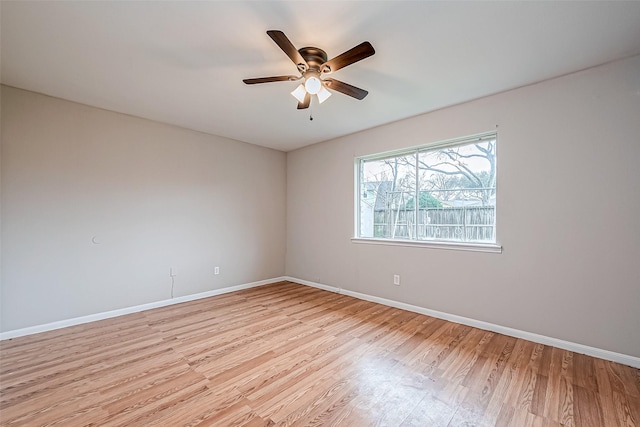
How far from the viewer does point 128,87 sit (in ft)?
8.91

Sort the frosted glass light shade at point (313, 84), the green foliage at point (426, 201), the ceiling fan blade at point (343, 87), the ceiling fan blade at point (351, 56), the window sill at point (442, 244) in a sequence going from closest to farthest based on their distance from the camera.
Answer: the ceiling fan blade at point (351, 56) → the frosted glass light shade at point (313, 84) → the ceiling fan blade at point (343, 87) → the window sill at point (442, 244) → the green foliage at point (426, 201)

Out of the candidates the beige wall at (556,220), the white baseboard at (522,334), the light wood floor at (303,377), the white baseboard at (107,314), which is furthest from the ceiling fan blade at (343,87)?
the white baseboard at (107,314)

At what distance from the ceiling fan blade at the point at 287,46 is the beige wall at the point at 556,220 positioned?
2007mm

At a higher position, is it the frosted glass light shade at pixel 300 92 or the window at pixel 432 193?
the frosted glass light shade at pixel 300 92

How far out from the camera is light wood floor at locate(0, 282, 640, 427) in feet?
5.27

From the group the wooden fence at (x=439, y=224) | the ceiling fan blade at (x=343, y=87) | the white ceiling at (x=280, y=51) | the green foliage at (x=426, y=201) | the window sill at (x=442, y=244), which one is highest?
the white ceiling at (x=280, y=51)

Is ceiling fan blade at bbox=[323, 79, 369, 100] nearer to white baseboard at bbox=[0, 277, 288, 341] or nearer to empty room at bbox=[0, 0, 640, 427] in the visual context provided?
empty room at bbox=[0, 0, 640, 427]

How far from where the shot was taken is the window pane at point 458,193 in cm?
295

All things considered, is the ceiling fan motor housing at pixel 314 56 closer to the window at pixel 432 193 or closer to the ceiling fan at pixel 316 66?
the ceiling fan at pixel 316 66

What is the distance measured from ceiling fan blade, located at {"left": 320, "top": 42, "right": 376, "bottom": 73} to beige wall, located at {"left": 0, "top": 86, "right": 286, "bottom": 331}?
2826 millimetres

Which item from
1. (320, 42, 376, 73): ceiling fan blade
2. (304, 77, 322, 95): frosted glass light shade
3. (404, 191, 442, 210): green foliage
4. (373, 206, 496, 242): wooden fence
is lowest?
(373, 206, 496, 242): wooden fence

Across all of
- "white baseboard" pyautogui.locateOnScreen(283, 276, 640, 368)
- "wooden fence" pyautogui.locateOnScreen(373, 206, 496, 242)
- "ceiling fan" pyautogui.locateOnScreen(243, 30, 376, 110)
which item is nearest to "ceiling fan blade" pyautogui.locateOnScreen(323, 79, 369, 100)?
"ceiling fan" pyautogui.locateOnScreen(243, 30, 376, 110)

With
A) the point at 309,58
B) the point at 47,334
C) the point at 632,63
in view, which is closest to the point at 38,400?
the point at 47,334

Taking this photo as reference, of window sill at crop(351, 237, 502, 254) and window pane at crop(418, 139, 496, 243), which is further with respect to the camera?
window pane at crop(418, 139, 496, 243)
